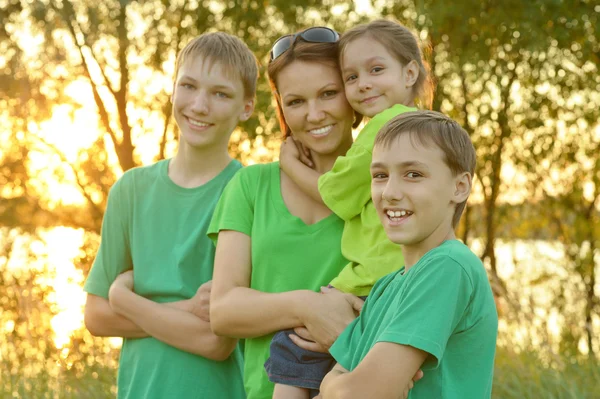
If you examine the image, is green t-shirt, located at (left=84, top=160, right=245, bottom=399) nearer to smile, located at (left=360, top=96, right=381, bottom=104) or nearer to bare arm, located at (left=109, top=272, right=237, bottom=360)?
bare arm, located at (left=109, top=272, right=237, bottom=360)

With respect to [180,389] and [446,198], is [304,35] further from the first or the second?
A: [180,389]

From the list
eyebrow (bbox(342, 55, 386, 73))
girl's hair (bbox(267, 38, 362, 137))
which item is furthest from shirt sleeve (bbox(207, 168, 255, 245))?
eyebrow (bbox(342, 55, 386, 73))

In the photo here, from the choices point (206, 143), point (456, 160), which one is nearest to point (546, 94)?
point (206, 143)

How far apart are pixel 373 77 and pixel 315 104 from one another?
21cm

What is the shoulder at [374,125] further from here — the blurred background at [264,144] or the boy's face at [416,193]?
the blurred background at [264,144]

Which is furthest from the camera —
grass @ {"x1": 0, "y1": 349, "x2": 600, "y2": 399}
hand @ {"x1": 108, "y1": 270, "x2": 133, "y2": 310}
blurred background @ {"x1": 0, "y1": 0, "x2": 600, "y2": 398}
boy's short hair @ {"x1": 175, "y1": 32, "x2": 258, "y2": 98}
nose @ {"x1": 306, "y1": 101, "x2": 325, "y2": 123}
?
blurred background @ {"x1": 0, "y1": 0, "x2": 600, "y2": 398}

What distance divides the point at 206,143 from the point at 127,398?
0.90 metres

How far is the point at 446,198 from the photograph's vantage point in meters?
2.00

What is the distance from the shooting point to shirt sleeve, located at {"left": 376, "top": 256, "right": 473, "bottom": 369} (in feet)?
5.92

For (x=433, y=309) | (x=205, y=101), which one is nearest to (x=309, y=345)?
(x=433, y=309)

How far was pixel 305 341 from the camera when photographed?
238 centimetres

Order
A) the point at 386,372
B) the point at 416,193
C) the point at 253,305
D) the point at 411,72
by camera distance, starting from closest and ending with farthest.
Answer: the point at 386,372 → the point at 416,193 → the point at 253,305 → the point at 411,72

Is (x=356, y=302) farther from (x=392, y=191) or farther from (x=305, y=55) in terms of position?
(x=305, y=55)

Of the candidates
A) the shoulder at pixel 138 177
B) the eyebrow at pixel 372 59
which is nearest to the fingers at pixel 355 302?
the eyebrow at pixel 372 59
